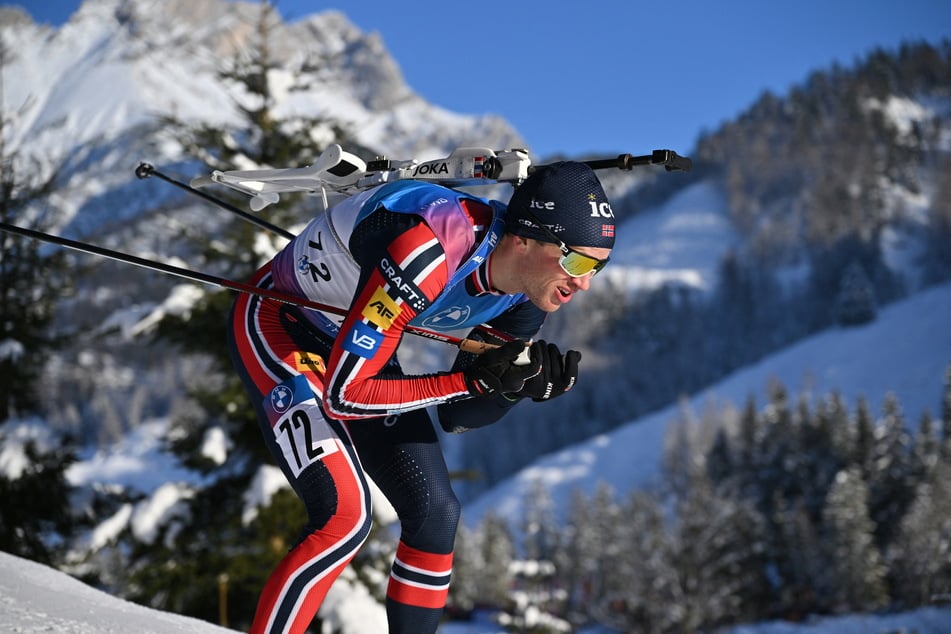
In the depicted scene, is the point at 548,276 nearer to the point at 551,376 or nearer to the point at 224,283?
the point at 551,376

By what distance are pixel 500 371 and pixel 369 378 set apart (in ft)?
1.78

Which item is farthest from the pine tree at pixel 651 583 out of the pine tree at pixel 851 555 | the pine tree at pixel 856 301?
the pine tree at pixel 856 301

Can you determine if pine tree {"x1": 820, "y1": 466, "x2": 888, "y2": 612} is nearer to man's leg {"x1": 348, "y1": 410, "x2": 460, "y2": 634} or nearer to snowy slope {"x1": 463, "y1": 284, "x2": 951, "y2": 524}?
man's leg {"x1": 348, "y1": 410, "x2": 460, "y2": 634}

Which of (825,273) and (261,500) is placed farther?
(825,273)

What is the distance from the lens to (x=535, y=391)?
3.47 meters

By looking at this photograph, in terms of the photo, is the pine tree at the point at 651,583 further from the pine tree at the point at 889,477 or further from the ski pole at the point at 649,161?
the ski pole at the point at 649,161

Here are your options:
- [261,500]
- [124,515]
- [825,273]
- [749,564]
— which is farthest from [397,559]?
[825,273]

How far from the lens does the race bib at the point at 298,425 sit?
3.41 meters

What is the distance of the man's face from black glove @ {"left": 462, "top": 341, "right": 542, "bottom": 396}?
30cm

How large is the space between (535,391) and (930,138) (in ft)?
701

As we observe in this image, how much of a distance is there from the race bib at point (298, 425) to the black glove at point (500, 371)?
64 centimetres

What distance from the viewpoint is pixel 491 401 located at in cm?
401

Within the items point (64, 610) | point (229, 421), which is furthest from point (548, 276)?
point (229, 421)

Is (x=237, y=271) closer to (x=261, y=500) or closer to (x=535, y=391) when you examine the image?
(x=261, y=500)
